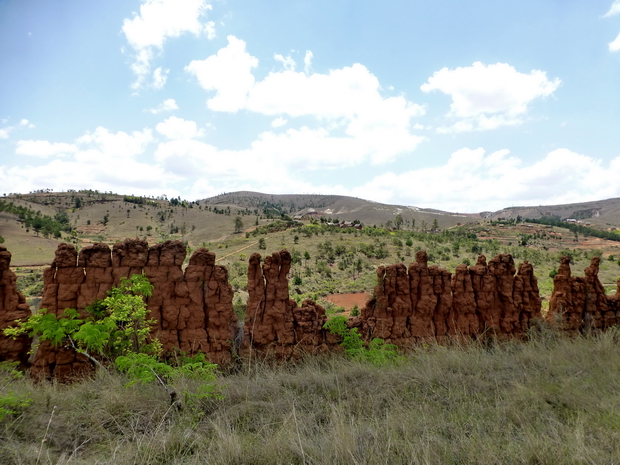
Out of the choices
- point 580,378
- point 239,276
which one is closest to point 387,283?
point 580,378

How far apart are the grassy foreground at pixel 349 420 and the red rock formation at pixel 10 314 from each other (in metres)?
1.82

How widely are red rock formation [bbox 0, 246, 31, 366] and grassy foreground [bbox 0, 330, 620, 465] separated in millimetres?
1816

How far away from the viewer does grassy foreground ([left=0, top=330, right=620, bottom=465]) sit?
3219mm

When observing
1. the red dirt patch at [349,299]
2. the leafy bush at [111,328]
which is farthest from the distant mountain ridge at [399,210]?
the leafy bush at [111,328]

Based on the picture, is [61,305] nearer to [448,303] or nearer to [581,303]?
[448,303]

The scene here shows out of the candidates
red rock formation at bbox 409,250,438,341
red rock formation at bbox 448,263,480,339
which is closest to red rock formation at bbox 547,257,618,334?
red rock formation at bbox 448,263,480,339

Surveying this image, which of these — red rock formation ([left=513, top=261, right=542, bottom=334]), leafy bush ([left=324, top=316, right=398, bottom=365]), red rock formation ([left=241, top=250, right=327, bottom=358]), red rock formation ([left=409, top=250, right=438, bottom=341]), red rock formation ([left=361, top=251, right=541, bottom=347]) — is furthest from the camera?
red rock formation ([left=513, top=261, right=542, bottom=334])

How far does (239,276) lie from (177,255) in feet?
61.3

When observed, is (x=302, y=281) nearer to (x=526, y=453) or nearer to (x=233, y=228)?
(x=526, y=453)

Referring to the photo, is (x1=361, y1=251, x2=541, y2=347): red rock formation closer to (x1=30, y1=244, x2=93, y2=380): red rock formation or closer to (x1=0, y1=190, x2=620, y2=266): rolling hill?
(x1=30, y1=244, x2=93, y2=380): red rock formation

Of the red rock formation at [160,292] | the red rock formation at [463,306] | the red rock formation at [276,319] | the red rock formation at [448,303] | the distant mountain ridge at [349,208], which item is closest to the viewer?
the red rock formation at [160,292]

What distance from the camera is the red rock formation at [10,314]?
6672mm

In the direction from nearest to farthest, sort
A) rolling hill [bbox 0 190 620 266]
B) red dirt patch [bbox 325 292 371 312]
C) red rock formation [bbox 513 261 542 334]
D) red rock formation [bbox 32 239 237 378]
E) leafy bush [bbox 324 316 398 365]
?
1. red rock formation [bbox 32 239 237 378]
2. leafy bush [bbox 324 316 398 365]
3. red rock formation [bbox 513 261 542 334]
4. red dirt patch [bbox 325 292 371 312]
5. rolling hill [bbox 0 190 620 266]

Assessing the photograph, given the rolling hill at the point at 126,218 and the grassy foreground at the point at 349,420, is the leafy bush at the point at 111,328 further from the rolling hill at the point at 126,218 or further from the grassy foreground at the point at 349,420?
the rolling hill at the point at 126,218
